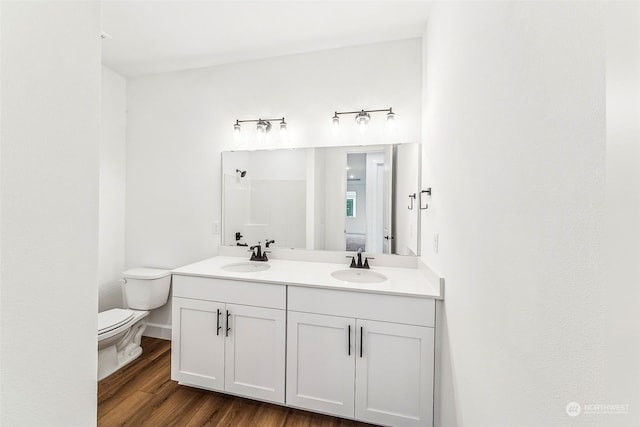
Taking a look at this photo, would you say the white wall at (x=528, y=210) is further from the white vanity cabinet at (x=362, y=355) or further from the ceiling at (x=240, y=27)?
the ceiling at (x=240, y=27)

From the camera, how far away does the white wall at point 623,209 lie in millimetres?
365

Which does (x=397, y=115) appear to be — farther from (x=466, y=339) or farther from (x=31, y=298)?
(x=31, y=298)

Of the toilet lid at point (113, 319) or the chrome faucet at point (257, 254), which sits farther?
the chrome faucet at point (257, 254)

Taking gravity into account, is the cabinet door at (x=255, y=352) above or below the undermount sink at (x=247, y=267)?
below

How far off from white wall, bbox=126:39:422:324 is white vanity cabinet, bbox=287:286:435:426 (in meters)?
1.30

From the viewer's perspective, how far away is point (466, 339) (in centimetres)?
104

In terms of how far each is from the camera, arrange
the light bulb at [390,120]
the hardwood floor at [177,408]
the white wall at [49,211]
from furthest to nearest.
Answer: the light bulb at [390,120], the hardwood floor at [177,408], the white wall at [49,211]

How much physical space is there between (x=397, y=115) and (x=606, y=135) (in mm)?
1855

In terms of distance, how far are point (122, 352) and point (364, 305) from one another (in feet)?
7.09

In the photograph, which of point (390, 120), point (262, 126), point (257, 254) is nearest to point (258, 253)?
point (257, 254)

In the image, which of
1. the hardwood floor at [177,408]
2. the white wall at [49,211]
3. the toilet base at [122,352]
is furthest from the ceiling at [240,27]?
the hardwood floor at [177,408]

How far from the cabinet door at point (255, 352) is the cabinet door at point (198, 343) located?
0.07m

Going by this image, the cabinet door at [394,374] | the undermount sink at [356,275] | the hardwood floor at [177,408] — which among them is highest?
the undermount sink at [356,275]

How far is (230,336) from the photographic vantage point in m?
1.78
